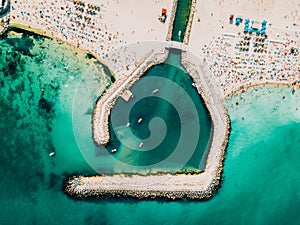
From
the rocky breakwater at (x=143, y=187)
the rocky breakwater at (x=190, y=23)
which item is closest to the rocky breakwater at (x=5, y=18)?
the rocky breakwater at (x=143, y=187)

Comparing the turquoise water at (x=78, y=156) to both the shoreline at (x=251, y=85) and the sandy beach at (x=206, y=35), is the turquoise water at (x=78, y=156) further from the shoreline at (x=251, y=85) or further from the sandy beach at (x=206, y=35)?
the sandy beach at (x=206, y=35)

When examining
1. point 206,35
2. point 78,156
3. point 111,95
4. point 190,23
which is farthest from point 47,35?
point 206,35

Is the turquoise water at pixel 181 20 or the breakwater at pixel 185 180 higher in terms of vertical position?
the turquoise water at pixel 181 20

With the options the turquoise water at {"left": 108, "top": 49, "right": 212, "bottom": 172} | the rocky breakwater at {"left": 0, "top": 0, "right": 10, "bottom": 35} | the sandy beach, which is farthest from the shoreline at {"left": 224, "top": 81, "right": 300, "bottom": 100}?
the rocky breakwater at {"left": 0, "top": 0, "right": 10, "bottom": 35}

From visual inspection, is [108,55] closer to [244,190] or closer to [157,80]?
[157,80]

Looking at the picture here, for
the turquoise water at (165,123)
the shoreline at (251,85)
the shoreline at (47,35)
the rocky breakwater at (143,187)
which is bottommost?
the rocky breakwater at (143,187)
